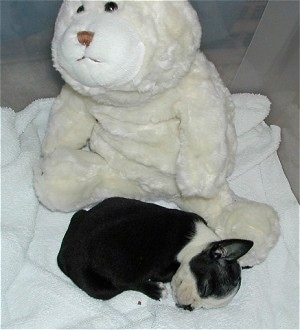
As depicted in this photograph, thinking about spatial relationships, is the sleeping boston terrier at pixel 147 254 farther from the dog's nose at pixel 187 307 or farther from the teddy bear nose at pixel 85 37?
the teddy bear nose at pixel 85 37

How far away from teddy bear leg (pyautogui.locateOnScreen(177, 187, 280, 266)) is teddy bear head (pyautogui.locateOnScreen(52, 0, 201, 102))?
0.49m

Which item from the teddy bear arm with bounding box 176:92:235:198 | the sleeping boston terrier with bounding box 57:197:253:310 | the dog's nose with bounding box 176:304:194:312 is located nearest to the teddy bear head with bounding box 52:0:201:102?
the teddy bear arm with bounding box 176:92:235:198

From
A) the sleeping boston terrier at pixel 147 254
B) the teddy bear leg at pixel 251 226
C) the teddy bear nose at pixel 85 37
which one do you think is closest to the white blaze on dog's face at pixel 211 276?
the sleeping boston terrier at pixel 147 254

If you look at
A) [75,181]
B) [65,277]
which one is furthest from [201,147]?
[65,277]

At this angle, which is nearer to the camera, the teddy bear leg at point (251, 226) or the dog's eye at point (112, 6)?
the dog's eye at point (112, 6)

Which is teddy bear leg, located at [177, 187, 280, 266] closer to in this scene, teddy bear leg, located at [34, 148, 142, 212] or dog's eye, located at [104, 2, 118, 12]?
teddy bear leg, located at [34, 148, 142, 212]

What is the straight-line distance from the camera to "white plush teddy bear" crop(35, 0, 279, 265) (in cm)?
121

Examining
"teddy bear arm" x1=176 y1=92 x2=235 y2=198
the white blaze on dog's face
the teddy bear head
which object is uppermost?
the teddy bear head

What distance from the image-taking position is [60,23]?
128 cm

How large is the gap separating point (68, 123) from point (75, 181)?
185mm

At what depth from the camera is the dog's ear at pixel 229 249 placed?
1416 millimetres

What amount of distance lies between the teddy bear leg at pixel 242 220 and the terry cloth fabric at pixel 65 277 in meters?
0.14

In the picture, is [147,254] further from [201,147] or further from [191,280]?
[201,147]

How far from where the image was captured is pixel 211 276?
1.44 metres
